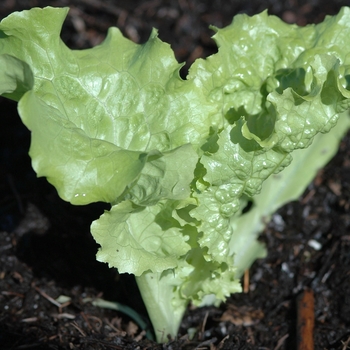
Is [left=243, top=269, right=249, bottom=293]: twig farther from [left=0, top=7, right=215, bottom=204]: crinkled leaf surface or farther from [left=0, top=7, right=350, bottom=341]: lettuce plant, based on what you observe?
[left=0, top=7, right=215, bottom=204]: crinkled leaf surface

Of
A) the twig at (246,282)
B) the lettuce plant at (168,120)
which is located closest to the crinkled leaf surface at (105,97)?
the lettuce plant at (168,120)

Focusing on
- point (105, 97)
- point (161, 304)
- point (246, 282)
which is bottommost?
point (246, 282)

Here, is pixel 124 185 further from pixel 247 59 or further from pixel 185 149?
pixel 247 59

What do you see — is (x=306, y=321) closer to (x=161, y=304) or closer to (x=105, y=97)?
(x=161, y=304)

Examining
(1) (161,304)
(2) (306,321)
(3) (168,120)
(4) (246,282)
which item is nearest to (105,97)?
(3) (168,120)

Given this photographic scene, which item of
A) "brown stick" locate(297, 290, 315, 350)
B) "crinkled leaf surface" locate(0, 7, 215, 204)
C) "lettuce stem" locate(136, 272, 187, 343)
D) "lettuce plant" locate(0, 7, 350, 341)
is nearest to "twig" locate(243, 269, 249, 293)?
"brown stick" locate(297, 290, 315, 350)

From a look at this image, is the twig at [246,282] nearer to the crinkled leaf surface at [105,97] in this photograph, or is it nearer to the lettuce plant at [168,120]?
the lettuce plant at [168,120]

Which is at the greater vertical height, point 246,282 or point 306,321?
point 306,321
